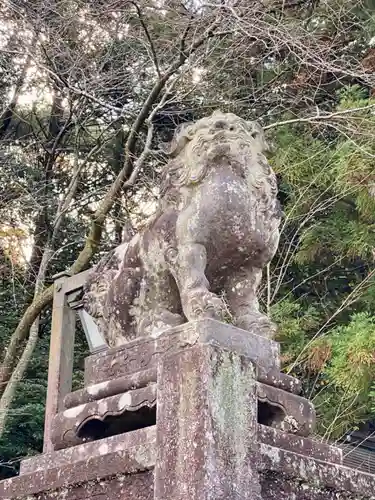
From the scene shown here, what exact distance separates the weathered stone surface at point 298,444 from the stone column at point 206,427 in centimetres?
28

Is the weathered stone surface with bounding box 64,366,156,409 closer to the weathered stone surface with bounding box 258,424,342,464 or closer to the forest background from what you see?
the weathered stone surface with bounding box 258,424,342,464

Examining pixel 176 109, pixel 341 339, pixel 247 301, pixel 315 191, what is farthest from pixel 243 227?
pixel 176 109

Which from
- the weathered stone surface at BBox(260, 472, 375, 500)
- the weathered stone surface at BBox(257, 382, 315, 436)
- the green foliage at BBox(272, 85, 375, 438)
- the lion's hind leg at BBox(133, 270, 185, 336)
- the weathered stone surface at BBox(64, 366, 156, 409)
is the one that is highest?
the green foliage at BBox(272, 85, 375, 438)

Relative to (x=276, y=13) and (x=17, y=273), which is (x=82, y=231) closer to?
(x=17, y=273)

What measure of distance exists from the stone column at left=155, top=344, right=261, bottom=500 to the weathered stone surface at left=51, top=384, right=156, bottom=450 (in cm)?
31

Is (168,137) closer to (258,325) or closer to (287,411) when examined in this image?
(258,325)

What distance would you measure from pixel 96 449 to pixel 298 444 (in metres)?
0.71

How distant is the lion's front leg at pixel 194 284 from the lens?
2627 mm

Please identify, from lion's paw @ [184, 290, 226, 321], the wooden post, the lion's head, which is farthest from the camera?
the wooden post

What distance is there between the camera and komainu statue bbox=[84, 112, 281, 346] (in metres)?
2.79

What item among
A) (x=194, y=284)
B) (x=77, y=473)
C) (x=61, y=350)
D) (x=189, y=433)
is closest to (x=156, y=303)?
(x=194, y=284)

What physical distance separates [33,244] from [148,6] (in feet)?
9.74

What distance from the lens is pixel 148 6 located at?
6961mm

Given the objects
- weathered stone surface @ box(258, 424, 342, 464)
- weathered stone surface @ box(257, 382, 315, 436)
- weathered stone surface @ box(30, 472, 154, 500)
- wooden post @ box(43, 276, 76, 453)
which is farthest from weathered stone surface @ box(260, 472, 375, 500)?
wooden post @ box(43, 276, 76, 453)
